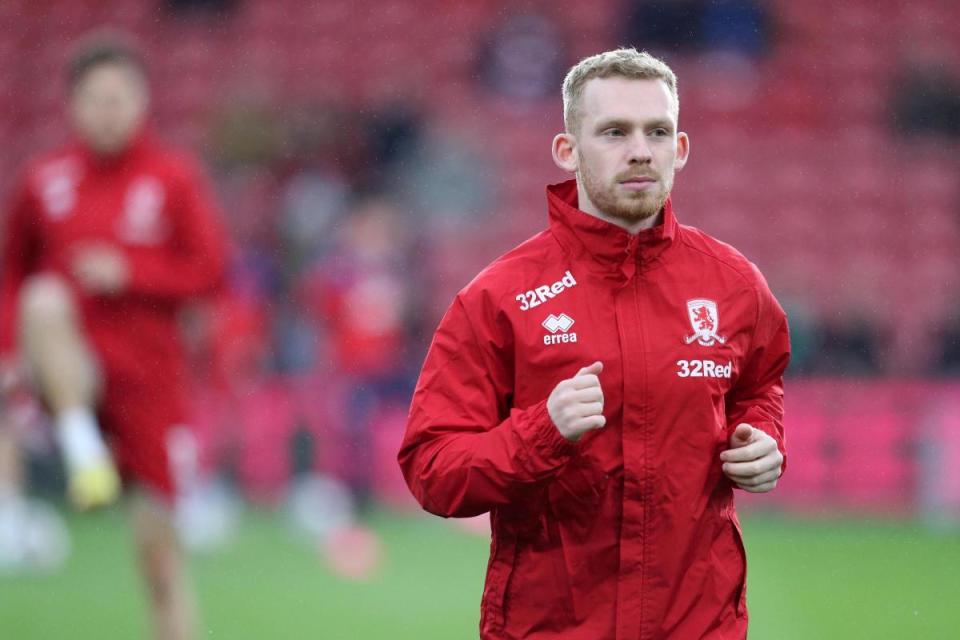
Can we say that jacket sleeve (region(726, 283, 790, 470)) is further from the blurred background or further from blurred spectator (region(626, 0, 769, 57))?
blurred spectator (region(626, 0, 769, 57))

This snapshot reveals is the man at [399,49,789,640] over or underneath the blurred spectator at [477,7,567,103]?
underneath

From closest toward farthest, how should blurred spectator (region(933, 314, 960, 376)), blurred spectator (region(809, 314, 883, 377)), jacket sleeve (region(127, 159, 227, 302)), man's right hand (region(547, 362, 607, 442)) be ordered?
man's right hand (region(547, 362, 607, 442))
jacket sleeve (region(127, 159, 227, 302))
blurred spectator (region(933, 314, 960, 376))
blurred spectator (region(809, 314, 883, 377))

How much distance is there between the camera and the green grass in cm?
Answer: 689

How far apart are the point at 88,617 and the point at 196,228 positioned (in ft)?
7.39

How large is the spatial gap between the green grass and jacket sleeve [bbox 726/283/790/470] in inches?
132

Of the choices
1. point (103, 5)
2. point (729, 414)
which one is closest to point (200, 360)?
point (103, 5)

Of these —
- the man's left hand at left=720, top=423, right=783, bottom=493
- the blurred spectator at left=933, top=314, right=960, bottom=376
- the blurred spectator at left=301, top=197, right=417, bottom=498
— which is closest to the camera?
the man's left hand at left=720, top=423, right=783, bottom=493

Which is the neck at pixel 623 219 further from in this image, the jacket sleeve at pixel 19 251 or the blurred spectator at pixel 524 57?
the blurred spectator at pixel 524 57

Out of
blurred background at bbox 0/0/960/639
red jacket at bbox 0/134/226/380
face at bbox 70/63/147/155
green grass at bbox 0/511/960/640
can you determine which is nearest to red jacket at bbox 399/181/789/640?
red jacket at bbox 0/134/226/380

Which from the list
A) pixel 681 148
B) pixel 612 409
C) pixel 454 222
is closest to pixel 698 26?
→ pixel 454 222

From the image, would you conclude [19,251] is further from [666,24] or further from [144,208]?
[666,24]

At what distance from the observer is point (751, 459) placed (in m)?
3.20

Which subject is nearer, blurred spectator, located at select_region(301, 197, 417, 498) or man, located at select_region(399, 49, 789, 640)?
man, located at select_region(399, 49, 789, 640)

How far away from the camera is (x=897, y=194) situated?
15.1 metres
